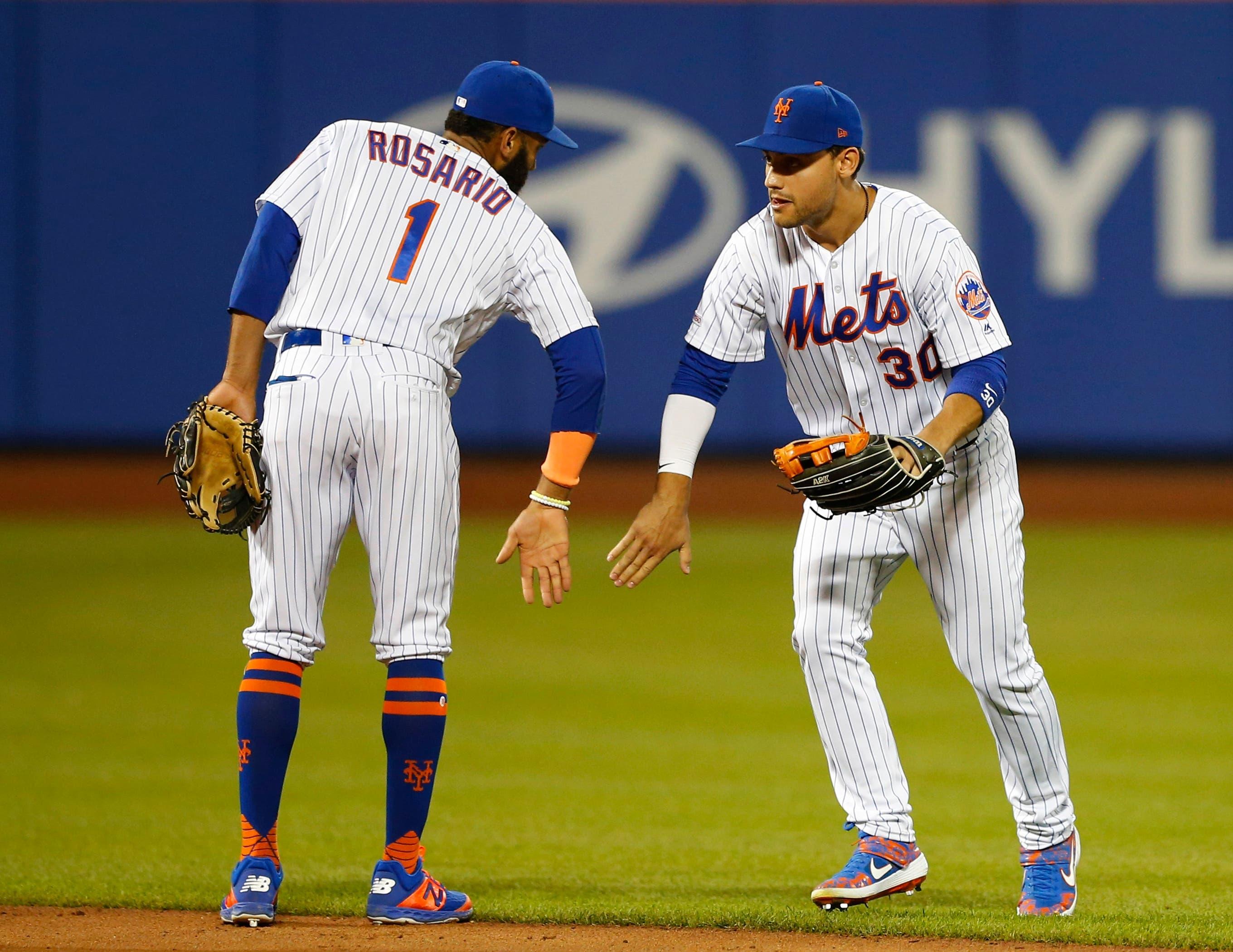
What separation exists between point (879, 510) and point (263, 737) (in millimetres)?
1531

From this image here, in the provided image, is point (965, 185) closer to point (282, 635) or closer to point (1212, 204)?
point (1212, 204)

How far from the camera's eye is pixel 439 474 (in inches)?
141

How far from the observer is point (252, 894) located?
348 centimetres

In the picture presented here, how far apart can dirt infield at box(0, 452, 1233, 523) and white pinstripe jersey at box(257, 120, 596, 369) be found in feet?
30.6

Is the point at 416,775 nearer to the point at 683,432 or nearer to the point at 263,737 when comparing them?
the point at 263,737

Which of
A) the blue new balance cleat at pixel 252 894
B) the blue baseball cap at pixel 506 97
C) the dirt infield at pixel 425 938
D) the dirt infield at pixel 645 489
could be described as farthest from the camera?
the dirt infield at pixel 645 489

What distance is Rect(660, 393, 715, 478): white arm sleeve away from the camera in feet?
12.6

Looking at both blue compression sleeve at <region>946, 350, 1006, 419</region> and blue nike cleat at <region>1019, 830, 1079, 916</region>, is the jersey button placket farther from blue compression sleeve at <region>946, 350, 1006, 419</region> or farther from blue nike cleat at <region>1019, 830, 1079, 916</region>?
blue nike cleat at <region>1019, 830, 1079, 916</region>

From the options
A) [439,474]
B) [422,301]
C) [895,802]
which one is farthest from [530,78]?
[895,802]

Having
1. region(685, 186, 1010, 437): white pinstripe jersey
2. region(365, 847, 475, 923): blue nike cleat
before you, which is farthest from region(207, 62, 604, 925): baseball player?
region(685, 186, 1010, 437): white pinstripe jersey

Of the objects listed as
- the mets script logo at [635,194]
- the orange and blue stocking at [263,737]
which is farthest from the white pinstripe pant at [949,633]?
the mets script logo at [635,194]

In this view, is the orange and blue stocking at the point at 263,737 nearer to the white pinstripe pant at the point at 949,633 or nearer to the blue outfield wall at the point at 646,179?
the white pinstripe pant at the point at 949,633

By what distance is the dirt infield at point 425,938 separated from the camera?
11.0ft

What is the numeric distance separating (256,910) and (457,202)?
64.9 inches
